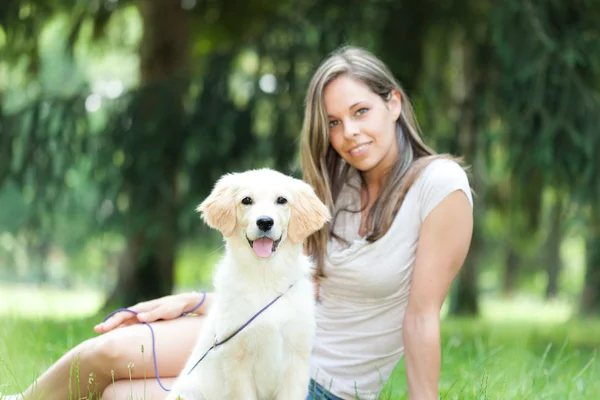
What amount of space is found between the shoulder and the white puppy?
43 centimetres

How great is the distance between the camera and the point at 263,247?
2.76 meters

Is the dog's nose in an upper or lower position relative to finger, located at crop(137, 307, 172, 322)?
upper

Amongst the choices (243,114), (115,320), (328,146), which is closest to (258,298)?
(115,320)

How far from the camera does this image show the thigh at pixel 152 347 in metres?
3.14

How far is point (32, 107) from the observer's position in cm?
711

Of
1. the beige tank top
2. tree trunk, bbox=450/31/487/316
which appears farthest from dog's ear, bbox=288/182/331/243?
tree trunk, bbox=450/31/487/316

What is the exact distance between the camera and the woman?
9.78ft

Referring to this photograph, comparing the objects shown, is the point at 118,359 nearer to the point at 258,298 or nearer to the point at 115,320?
the point at 115,320

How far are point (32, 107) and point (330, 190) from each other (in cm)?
456

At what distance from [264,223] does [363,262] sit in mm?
587

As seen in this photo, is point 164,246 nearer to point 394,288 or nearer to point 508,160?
point 508,160

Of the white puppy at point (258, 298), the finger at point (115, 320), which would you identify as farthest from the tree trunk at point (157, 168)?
the white puppy at point (258, 298)

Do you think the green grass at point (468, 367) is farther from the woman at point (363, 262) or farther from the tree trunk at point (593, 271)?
the tree trunk at point (593, 271)

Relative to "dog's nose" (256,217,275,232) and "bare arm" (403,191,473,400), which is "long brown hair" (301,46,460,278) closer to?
"bare arm" (403,191,473,400)
